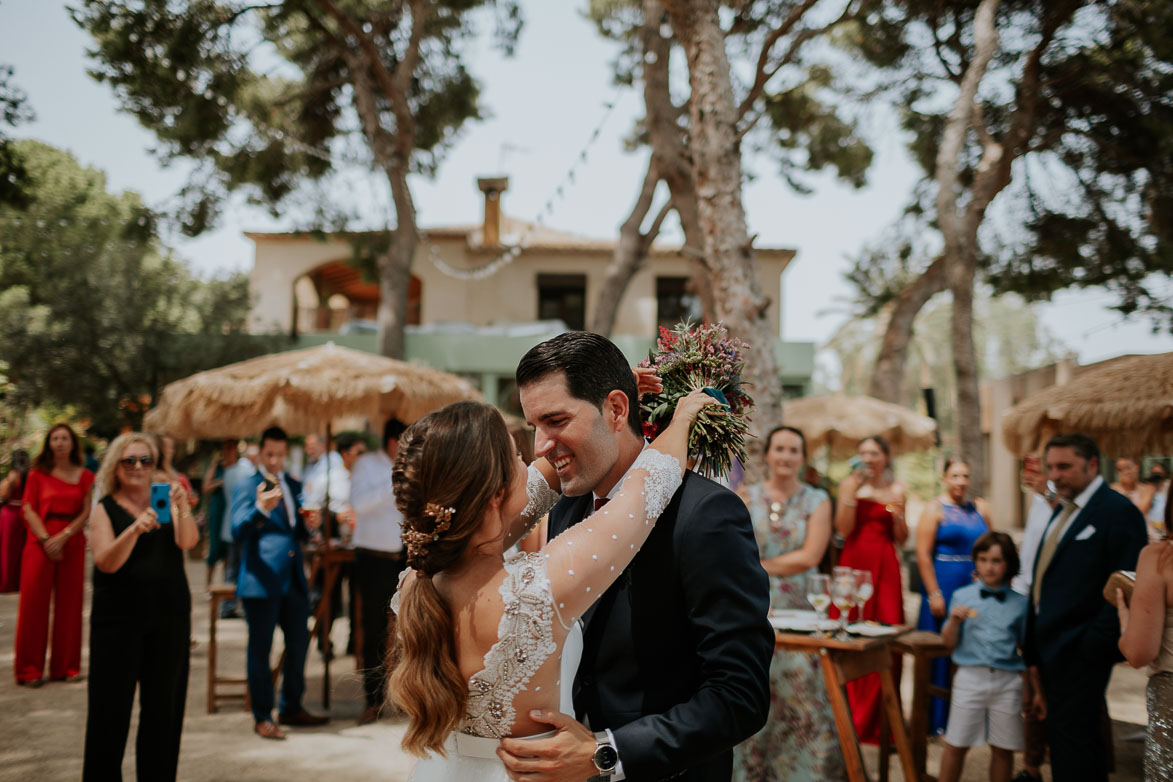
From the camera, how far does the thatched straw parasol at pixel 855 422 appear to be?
1127cm

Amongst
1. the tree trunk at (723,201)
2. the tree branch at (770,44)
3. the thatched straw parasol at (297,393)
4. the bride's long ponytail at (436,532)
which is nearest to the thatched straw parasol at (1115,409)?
the tree trunk at (723,201)

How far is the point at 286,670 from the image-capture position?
21.3 feet

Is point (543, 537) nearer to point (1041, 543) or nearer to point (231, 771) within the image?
point (1041, 543)

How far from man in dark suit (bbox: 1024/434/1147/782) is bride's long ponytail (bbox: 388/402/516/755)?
365 cm

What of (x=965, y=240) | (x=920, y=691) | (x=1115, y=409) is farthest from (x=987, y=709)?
(x=965, y=240)

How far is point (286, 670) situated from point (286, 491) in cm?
134

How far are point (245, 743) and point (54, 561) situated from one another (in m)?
2.85

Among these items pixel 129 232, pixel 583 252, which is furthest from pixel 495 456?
pixel 583 252

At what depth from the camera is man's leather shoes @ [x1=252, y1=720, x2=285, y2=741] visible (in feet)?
20.0

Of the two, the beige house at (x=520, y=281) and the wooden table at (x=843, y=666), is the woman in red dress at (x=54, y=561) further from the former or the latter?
the beige house at (x=520, y=281)

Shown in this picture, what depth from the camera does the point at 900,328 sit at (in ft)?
49.0

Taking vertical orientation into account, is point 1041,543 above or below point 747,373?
below

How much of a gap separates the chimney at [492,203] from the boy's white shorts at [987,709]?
13705 millimetres

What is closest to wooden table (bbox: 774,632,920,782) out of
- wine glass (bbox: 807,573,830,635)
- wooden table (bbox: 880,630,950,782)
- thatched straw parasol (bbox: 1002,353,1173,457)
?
wine glass (bbox: 807,573,830,635)
